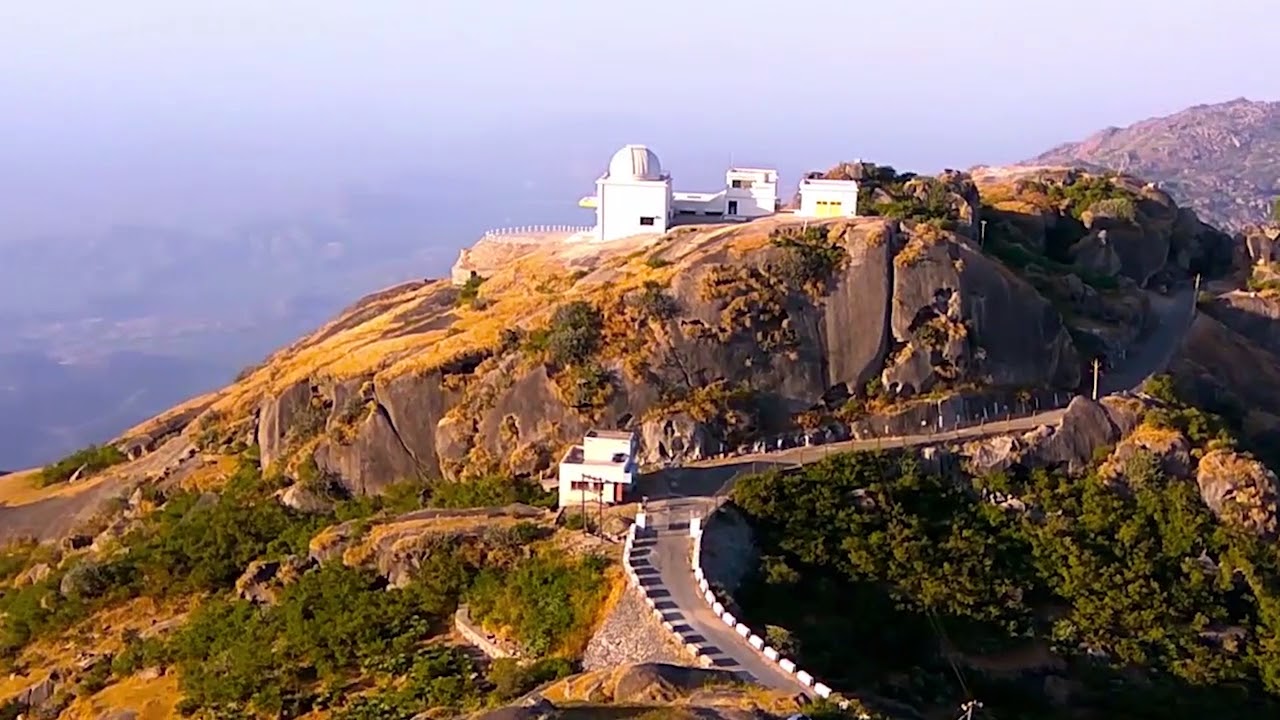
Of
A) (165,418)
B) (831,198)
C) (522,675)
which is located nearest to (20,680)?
(522,675)

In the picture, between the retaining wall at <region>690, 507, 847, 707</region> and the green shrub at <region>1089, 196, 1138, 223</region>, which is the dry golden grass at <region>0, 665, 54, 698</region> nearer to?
the retaining wall at <region>690, 507, 847, 707</region>

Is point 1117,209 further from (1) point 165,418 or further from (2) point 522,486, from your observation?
(1) point 165,418

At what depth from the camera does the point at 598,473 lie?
36.1 meters

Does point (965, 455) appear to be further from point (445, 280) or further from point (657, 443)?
point (445, 280)

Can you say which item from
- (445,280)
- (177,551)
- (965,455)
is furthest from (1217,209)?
(177,551)

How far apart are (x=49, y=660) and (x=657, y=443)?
729 inches

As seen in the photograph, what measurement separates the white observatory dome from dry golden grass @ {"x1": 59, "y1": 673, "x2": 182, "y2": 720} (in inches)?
940

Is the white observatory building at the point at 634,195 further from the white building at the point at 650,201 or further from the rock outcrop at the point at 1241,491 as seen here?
the rock outcrop at the point at 1241,491

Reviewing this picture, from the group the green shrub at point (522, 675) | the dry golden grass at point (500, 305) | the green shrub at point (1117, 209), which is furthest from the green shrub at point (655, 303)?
the green shrub at point (1117, 209)

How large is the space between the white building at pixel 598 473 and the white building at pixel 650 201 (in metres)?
14.6


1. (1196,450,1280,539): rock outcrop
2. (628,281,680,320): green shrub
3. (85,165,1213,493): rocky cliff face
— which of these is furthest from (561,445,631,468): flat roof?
(1196,450,1280,539): rock outcrop

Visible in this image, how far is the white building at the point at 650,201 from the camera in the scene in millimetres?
49125

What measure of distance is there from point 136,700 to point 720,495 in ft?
52.4

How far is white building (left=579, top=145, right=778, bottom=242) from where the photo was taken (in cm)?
4912
